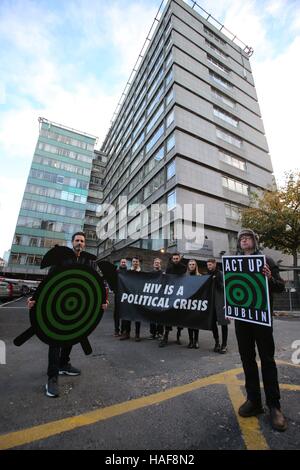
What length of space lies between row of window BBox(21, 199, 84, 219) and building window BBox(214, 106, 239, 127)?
3655 cm

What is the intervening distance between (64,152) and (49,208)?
53.3ft

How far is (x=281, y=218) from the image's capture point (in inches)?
838

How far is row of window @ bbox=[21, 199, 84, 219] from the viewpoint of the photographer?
49816mm

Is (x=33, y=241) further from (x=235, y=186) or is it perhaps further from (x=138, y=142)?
(x=235, y=186)

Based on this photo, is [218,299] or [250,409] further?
[218,299]

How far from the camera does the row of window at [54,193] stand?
167ft

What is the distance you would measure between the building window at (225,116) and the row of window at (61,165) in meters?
37.4

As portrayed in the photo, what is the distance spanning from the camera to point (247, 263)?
2863 mm

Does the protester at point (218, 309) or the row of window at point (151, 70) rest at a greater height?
the row of window at point (151, 70)

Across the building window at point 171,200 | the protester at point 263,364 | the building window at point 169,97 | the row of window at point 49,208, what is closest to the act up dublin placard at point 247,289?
the protester at point 263,364

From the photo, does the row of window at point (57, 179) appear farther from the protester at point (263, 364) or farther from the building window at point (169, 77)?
the protester at point (263, 364)

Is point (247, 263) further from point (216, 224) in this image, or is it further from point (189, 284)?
point (216, 224)

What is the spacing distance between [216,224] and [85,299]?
78.1 ft

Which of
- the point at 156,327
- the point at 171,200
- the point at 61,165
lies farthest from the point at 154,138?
the point at 61,165
